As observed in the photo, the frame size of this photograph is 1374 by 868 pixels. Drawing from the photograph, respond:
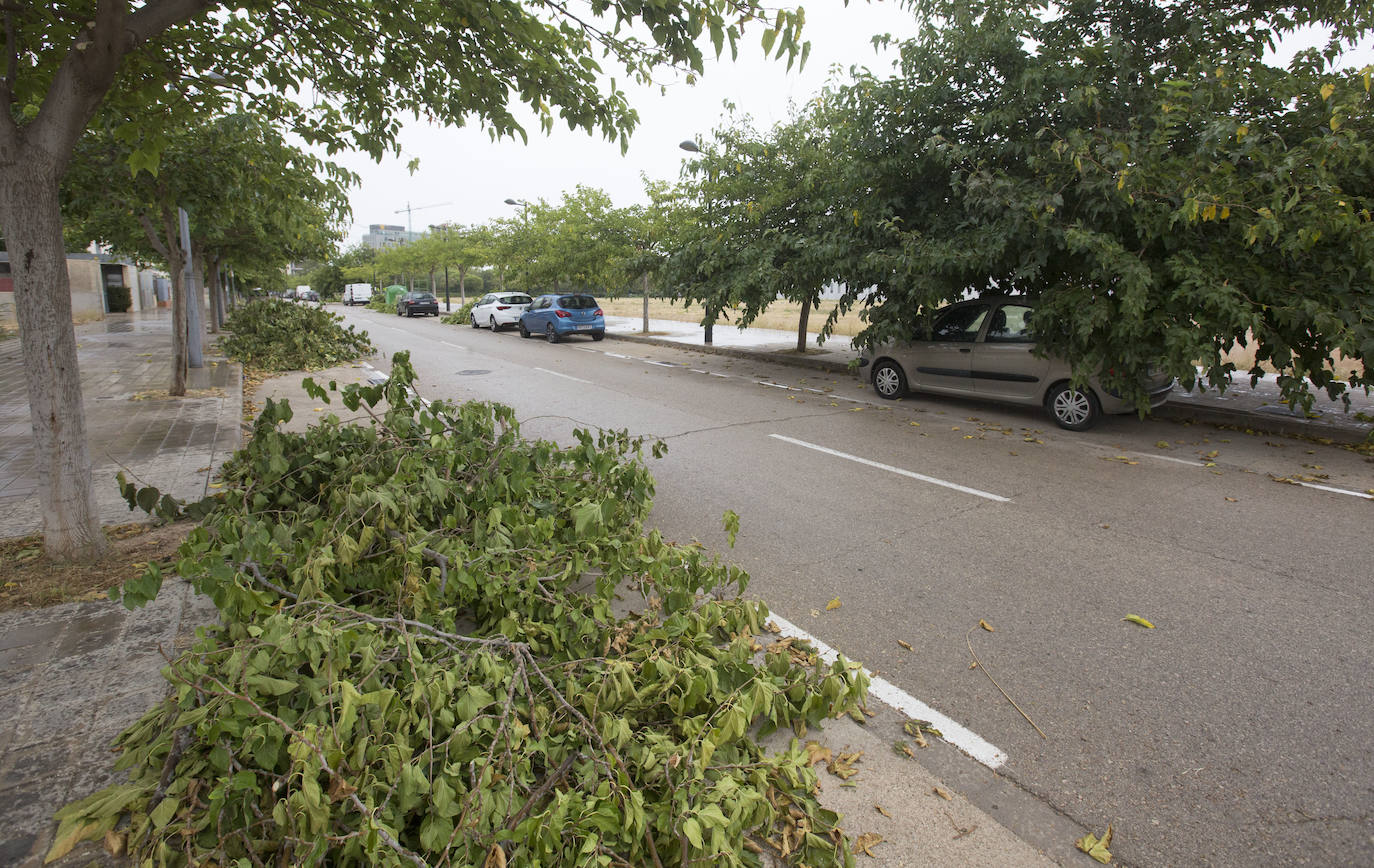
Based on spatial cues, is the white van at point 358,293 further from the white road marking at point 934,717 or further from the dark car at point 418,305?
the white road marking at point 934,717

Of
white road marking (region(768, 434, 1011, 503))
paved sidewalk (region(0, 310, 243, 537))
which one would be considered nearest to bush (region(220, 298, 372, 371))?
paved sidewalk (region(0, 310, 243, 537))

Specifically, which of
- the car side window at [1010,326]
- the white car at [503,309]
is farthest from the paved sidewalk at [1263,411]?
the white car at [503,309]

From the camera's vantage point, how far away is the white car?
2845 cm

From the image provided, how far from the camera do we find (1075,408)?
905 cm

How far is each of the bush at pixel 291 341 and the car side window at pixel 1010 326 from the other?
13566 mm

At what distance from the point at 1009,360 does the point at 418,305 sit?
1469 inches

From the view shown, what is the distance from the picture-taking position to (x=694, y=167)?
53.7 ft

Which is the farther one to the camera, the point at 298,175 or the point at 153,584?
the point at 298,175

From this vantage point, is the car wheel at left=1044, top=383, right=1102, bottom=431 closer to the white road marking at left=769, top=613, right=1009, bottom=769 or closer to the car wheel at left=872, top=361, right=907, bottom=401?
the car wheel at left=872, top=361, right=907, bottom=401

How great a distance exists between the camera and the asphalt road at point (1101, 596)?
8.71ft

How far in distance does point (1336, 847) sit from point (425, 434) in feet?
14.5

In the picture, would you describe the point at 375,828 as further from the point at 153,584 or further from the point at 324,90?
the point at 324,90

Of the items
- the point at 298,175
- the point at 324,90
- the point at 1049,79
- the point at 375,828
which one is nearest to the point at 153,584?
the point at 375,828

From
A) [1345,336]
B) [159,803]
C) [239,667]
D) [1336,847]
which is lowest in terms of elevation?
[1336,847]
